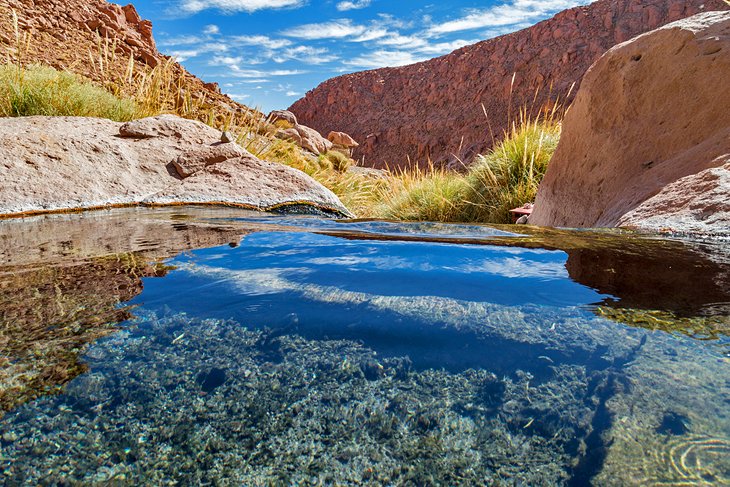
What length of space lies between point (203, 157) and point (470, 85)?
5131 cm

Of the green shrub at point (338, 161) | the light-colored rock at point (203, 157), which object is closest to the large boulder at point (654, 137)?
the light-colored rock at point (203, 157)

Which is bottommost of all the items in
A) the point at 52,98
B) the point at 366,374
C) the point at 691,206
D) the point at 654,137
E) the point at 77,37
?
the point at 366,374

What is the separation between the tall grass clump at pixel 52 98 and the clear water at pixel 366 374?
5.16 metres

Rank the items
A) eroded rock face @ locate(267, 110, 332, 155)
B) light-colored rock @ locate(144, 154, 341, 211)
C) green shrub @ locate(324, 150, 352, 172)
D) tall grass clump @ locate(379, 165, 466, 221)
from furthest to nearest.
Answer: eroded rock face @ locate(267, 110, 332, 155), green shrub @ locate(324, 150, 352, 172), tall grass clump @ locate(379, 165, 466, 221), light-colored rock @ locate(144, 154, 341, 211)

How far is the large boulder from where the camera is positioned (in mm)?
2887

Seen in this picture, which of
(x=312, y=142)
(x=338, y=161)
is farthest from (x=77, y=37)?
(x=338, y=161)

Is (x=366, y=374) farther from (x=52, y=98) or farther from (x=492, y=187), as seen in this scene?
(x=52, y=98)

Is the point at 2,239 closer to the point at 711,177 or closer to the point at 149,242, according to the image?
the point at 149,242

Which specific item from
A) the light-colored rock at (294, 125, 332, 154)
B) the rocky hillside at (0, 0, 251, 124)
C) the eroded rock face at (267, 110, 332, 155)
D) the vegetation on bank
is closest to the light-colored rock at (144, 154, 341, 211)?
the vegetation on bank

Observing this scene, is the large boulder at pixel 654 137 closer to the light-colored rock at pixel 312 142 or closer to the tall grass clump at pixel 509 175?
the tall grass clump at pixel 509 175

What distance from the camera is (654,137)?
363 cm

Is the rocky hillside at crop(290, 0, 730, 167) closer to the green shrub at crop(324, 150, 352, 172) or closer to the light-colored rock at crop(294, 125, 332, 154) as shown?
the light-colored rock at crop(294, 125, 332, 154)

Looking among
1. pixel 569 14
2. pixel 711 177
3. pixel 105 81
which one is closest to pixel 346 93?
pixel 569 14

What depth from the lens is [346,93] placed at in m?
65.7
